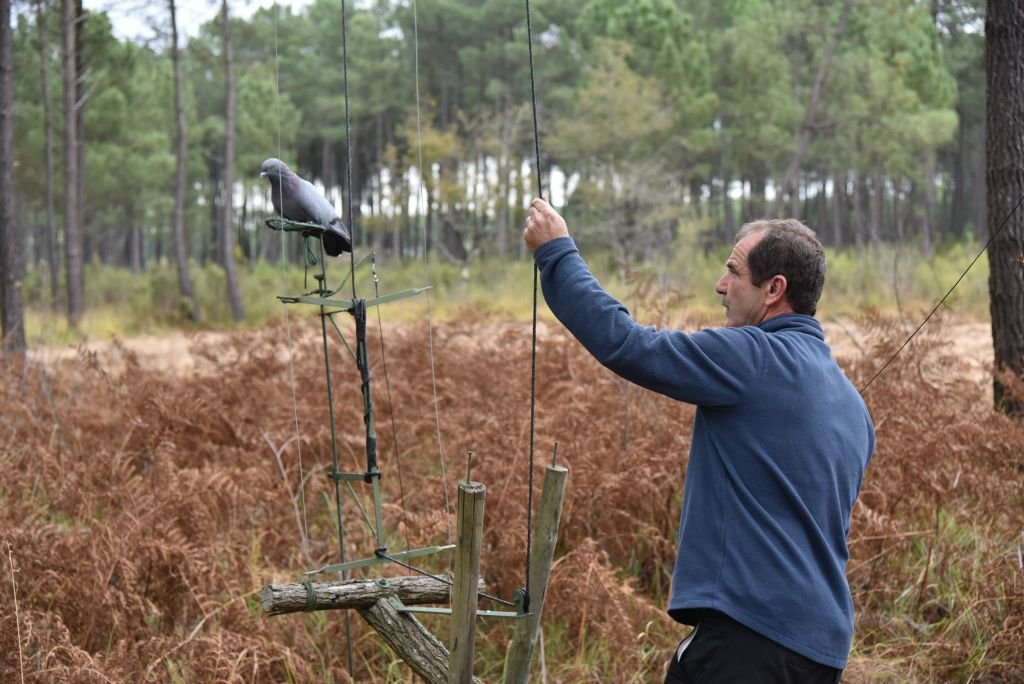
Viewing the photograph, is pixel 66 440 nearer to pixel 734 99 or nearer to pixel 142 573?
pixel 142 573

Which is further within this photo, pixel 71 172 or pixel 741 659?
pixel 71 172

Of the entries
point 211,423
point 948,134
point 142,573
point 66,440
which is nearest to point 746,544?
point 142,573

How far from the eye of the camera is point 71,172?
16672mm

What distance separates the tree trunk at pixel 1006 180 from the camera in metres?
5.21

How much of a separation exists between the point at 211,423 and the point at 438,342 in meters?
2.71

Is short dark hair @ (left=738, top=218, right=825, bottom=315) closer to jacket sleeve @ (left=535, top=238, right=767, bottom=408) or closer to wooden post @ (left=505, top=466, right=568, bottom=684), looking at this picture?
jacket sleeve @ (left=535, top=238, right=767, bottom=408)

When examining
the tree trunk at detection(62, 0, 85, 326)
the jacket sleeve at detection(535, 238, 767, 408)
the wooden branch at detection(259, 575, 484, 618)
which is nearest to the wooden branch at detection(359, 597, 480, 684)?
the wooden branch at detection(259, 575, 484, 618)

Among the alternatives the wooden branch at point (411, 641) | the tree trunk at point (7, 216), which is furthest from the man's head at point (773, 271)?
the tree trunk at point (7, 216)

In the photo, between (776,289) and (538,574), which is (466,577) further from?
(776,289)

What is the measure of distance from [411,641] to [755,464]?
999 millimetres

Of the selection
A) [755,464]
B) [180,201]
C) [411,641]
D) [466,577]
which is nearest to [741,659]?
[755,464]

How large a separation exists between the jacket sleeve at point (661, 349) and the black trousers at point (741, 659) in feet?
1.68

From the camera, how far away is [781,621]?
2049 mm

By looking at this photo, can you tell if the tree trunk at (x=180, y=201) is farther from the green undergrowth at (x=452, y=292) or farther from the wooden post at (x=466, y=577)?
the wooden post at (x=466, y=577)
